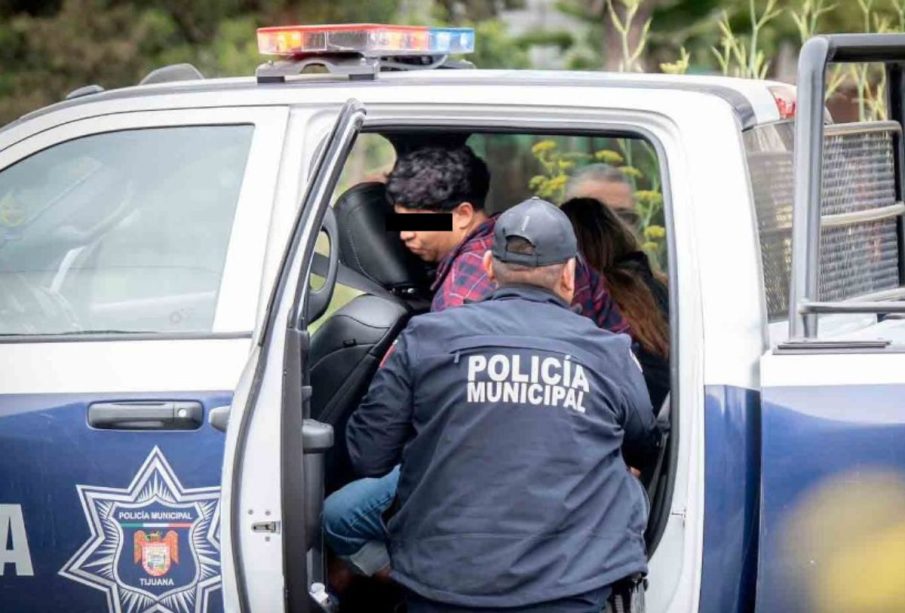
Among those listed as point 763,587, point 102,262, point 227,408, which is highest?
point 102,262

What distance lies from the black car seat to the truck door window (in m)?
0.54

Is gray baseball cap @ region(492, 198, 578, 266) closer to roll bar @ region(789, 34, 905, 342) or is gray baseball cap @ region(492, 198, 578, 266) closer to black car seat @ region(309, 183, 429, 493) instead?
roll bar @ region(789, 34, 905, 342)

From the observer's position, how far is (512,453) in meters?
3.22

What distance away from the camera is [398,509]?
11.2 ft

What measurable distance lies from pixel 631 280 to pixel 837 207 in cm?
88

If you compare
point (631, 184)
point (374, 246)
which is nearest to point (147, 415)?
point (374, 246)

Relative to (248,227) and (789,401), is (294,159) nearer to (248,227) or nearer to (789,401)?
(248,227)

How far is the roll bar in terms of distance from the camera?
324cm

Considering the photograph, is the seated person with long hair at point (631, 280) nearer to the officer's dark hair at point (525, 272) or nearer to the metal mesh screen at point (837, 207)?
the metal mesh screen at point (837, 207)

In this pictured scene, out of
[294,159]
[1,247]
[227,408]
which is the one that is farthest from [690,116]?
[1,247]

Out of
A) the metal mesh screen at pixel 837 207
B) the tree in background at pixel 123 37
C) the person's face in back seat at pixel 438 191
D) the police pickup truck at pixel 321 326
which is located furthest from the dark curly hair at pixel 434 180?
the tree in background at pixel 123 37

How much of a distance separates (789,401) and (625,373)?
0.35 meters

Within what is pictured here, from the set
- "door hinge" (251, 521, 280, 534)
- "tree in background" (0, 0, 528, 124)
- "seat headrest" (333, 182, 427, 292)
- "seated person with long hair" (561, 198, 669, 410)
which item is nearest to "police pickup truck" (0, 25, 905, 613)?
"door hinge" (251, 521, 280, 534)

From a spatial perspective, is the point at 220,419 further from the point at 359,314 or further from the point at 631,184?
the point at 631,184
